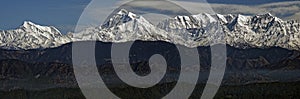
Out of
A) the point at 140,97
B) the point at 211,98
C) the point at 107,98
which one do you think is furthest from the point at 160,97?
the point at 211,98

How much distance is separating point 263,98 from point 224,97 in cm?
1344

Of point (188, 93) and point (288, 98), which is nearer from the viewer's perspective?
point (288, 98)

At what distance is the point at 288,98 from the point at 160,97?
56547 millimetres

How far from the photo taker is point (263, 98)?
161 meters

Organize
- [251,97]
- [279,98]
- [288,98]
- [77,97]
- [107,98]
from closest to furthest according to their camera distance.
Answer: [288,98] < [279,98] < [251,97] < [107,98] < [77,97]

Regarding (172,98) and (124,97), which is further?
(124,97)

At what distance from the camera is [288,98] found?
144000 millimetres

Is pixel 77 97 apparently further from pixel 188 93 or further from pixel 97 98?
pixel 188 93

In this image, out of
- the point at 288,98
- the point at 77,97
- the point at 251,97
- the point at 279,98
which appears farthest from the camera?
the point at 77,97

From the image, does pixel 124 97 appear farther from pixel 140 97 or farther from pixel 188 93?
pixel 188 93

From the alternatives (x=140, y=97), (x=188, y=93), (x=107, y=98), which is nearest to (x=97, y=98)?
(x=107, y=98)

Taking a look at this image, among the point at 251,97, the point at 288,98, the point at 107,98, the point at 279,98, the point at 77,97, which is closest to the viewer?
the point at 288,98

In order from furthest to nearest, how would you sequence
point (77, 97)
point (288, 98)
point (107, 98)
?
point (77, 97), point (107, 98), point (288, 98)

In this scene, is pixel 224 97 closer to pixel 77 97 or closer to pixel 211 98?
pixel 211 98
